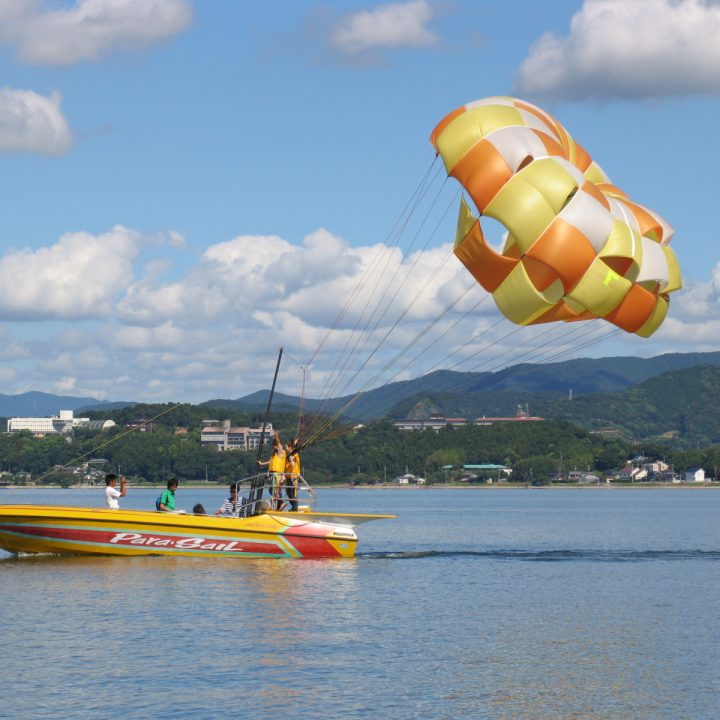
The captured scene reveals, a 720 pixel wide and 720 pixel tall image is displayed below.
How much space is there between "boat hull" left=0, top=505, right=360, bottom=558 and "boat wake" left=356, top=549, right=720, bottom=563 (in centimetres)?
543

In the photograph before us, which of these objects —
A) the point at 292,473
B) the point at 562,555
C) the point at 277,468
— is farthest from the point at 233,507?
the point at 562,555

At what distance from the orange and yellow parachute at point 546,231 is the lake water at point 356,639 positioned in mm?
6081

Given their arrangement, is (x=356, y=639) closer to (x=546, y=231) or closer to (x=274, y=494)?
(x=546, y=231)

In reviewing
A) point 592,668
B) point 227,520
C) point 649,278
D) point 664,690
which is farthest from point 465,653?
point 227,520

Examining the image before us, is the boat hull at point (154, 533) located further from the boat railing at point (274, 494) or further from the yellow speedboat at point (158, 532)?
the boat railing at point (274, 494)

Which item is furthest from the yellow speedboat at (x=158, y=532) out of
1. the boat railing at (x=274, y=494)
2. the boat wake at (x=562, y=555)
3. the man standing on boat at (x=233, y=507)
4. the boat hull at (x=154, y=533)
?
the boat wake at (x=562, y=555)

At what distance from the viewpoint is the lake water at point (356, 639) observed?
18.4 meters

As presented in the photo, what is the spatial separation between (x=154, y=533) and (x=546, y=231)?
12832mm

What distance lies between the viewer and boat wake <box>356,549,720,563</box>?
132ft

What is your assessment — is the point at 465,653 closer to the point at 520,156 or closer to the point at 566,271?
the point at 566,271

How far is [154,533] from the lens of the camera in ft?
106

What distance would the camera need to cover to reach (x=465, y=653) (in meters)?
22.2

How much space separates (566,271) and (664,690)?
8.68m

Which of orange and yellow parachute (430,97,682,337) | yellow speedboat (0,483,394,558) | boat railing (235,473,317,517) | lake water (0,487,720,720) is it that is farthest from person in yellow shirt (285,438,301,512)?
orange and yellow parachute (430,97,682,337)
